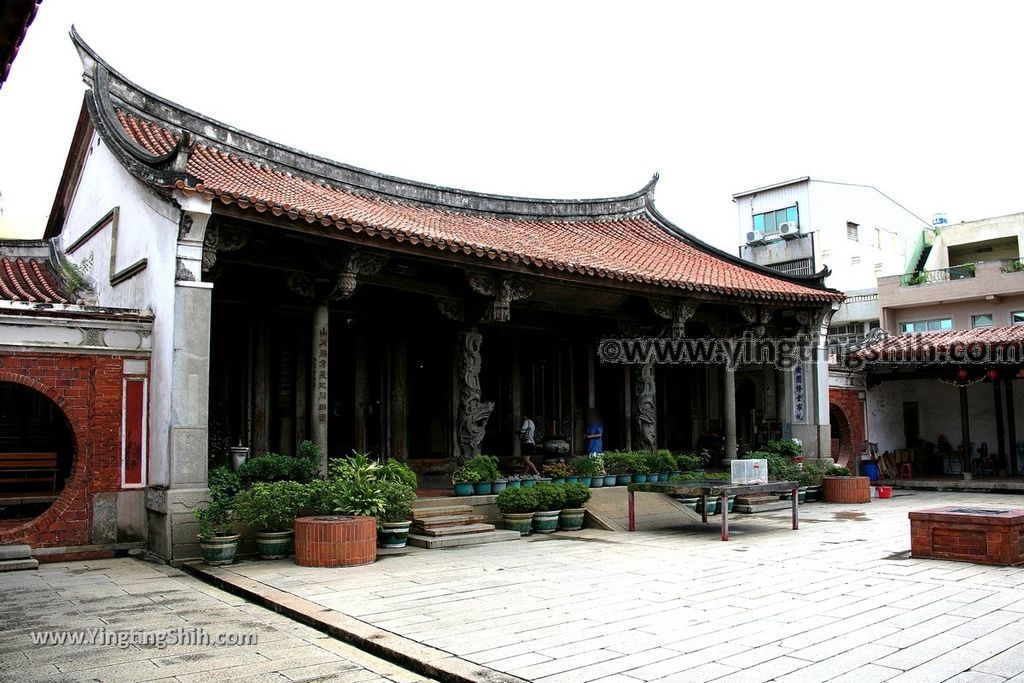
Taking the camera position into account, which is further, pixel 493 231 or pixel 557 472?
pixel 493 231

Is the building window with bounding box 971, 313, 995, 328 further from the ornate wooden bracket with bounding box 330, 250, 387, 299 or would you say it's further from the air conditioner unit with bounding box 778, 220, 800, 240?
the ornate wooden bracket with bounding box 330, 250, 387, 299

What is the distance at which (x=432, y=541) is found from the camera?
9102 millimetres

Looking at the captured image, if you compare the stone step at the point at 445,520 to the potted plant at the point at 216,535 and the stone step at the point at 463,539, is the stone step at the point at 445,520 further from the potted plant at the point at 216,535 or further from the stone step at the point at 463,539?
the potted plant at the point at 216,535

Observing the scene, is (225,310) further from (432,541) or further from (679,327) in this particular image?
(679,327)

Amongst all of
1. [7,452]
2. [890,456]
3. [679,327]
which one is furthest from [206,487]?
[890,456]

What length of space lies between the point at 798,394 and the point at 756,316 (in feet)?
7.77

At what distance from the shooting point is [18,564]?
8023mm

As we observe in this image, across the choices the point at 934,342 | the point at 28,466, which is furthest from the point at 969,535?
the point at 934,342

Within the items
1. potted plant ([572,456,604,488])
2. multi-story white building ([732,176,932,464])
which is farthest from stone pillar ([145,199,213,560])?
multi-story white building ([732,176,932,464])

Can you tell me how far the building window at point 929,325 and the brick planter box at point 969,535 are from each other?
1808cm

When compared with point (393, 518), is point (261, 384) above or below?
above

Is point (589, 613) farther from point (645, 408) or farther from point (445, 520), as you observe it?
point (645, 408)

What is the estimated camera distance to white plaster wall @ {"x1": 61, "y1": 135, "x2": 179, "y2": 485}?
8.69 m

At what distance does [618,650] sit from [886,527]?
24.0 feet
